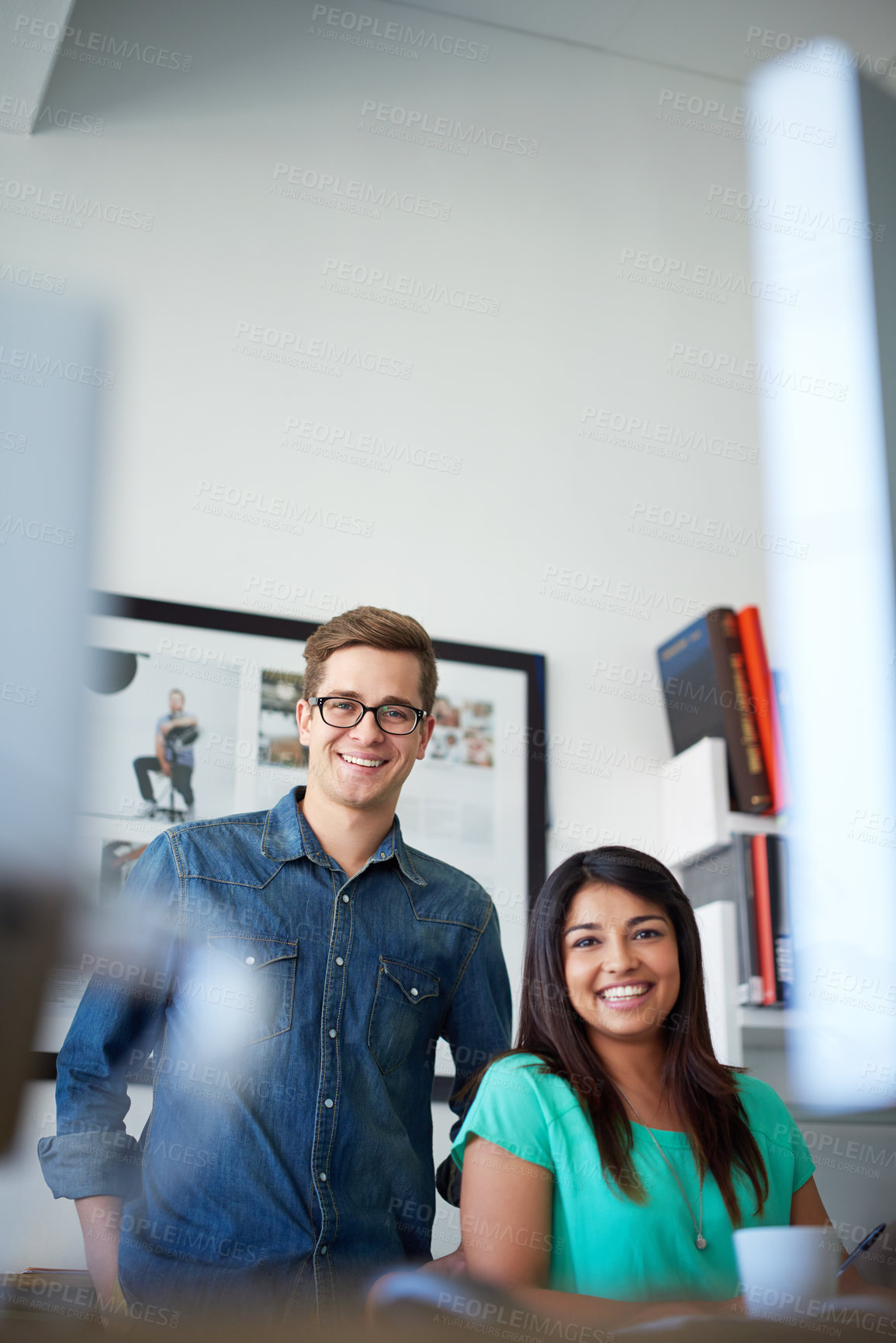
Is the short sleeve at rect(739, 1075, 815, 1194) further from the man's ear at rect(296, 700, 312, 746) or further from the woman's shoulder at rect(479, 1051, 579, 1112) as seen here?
the man's ear at rect(296, 700, 312, 746)

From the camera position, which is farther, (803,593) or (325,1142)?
(325,1142)

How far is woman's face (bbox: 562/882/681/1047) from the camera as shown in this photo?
2.77 ft

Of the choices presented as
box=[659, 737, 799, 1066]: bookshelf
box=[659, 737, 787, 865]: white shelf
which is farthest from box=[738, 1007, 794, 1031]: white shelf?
box=[659, 737, 787, 865]: white shelf

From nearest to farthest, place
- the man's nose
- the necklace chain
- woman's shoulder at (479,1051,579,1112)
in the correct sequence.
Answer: the necklace chain → woman's shoulder at (479,1051,579,1112) → the man's nose

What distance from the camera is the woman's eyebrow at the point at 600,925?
2.85 ft

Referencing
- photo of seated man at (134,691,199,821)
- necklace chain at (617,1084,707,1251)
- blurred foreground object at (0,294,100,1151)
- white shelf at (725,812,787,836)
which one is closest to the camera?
blurred foreground object at (0,294,100,1151)

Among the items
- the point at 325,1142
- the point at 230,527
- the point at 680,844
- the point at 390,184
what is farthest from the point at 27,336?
the point at 680,844

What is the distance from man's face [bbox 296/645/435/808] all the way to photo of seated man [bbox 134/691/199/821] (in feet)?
1.31

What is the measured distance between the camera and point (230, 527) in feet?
4.63

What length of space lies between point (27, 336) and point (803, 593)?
86cm

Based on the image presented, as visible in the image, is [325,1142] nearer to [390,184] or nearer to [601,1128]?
[601,1128]

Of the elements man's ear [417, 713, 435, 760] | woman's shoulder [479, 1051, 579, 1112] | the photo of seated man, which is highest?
the photo of seated man

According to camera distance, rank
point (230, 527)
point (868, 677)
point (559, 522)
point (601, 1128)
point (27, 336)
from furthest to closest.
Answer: point (559, 522) → point (230, 527) → point (27, 336) → point (601, 1128) → point (868, 677)

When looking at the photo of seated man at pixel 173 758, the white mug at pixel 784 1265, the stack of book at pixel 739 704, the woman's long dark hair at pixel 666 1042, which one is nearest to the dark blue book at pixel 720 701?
the stack of book at pixel 739 704
